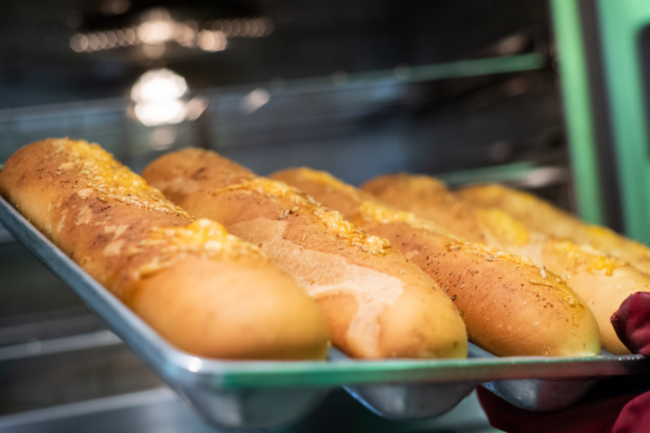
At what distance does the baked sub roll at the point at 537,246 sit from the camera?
2.77 ft

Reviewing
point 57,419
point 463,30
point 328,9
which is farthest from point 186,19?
point 57,419

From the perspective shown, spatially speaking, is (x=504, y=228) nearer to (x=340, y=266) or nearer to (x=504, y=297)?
(x=504, y=297)

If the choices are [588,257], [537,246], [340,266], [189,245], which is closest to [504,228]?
[537,246]

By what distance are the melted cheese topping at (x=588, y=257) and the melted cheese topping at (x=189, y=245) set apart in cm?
55

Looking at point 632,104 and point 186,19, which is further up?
point 186,19

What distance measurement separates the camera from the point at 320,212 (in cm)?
82

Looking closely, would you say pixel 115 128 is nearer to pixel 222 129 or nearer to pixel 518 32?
pixel 222 129

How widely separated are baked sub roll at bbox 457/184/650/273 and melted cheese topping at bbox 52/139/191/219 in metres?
0.72

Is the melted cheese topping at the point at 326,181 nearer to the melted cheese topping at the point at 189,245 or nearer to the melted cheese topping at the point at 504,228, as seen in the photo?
the melted cheese topping at the point at 504,228

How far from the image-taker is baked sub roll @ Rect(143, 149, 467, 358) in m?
0.59

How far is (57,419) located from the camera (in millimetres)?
1319

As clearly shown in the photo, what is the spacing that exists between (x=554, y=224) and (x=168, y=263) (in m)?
0.94

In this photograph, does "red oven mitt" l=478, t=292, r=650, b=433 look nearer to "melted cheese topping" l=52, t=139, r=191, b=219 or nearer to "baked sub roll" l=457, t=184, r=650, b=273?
"baked sub roll" l=457, t=184, r=650, b=273

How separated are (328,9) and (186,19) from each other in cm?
70
